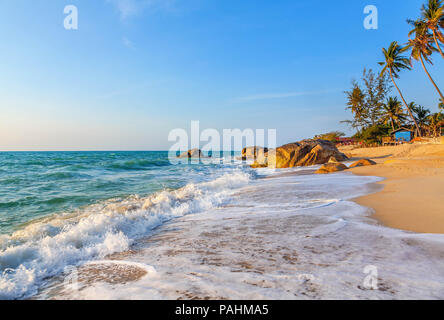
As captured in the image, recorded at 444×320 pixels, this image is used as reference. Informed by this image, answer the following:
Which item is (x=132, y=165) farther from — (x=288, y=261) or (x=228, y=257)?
(x=288, y=261)

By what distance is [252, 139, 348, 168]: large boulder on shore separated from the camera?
17.3 m

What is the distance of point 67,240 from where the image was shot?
3.49m

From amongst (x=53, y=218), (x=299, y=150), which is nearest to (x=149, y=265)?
(x=53, y=218)

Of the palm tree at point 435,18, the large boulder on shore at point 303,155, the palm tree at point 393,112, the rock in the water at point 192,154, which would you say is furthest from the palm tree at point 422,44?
the rock in the water at point 192,154

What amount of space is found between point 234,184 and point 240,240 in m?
7.53

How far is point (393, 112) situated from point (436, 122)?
229 inches

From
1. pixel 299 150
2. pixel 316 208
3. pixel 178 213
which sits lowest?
pixel 178 213

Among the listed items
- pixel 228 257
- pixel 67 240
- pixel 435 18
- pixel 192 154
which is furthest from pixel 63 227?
pixel 192 154

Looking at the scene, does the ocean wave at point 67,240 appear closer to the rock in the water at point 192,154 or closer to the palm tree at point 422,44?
the palm tree at point 422,44

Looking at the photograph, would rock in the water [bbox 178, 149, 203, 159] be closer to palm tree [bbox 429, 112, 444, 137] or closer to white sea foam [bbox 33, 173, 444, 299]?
palm tree [bbox 429, 112, 444, 137]

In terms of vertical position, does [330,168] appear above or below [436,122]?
below

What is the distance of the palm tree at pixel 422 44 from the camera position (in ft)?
78.0
